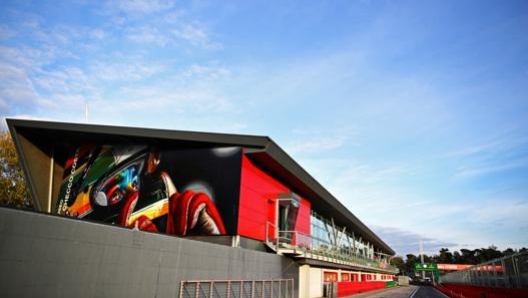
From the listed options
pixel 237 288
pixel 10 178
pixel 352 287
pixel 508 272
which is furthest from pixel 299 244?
pixel 10 178

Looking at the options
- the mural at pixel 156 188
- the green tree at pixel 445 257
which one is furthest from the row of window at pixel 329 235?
the green tree at pixel 445 257

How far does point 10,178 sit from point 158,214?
24.0 metres

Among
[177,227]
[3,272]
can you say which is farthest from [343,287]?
[3,272]

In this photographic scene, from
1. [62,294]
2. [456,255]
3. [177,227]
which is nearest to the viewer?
[62,294]

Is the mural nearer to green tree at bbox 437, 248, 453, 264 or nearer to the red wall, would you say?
the red wall

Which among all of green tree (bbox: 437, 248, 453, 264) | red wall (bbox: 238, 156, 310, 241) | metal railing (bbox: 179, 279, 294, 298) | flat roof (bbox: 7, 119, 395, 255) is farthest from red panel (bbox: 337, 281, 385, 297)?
green tree (bbox: 437, 248, 453, 264)

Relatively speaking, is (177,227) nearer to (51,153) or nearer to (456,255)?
(51,153)

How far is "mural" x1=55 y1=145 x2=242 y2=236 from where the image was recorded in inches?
744

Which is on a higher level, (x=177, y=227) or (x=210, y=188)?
(x=210, y=188)

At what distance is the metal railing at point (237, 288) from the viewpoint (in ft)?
Answer: 39.5

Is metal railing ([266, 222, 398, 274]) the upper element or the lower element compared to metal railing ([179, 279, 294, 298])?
upper

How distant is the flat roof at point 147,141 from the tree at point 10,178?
14774 millimetres

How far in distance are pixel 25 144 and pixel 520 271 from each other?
1021 inches

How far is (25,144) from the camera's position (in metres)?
23.5
